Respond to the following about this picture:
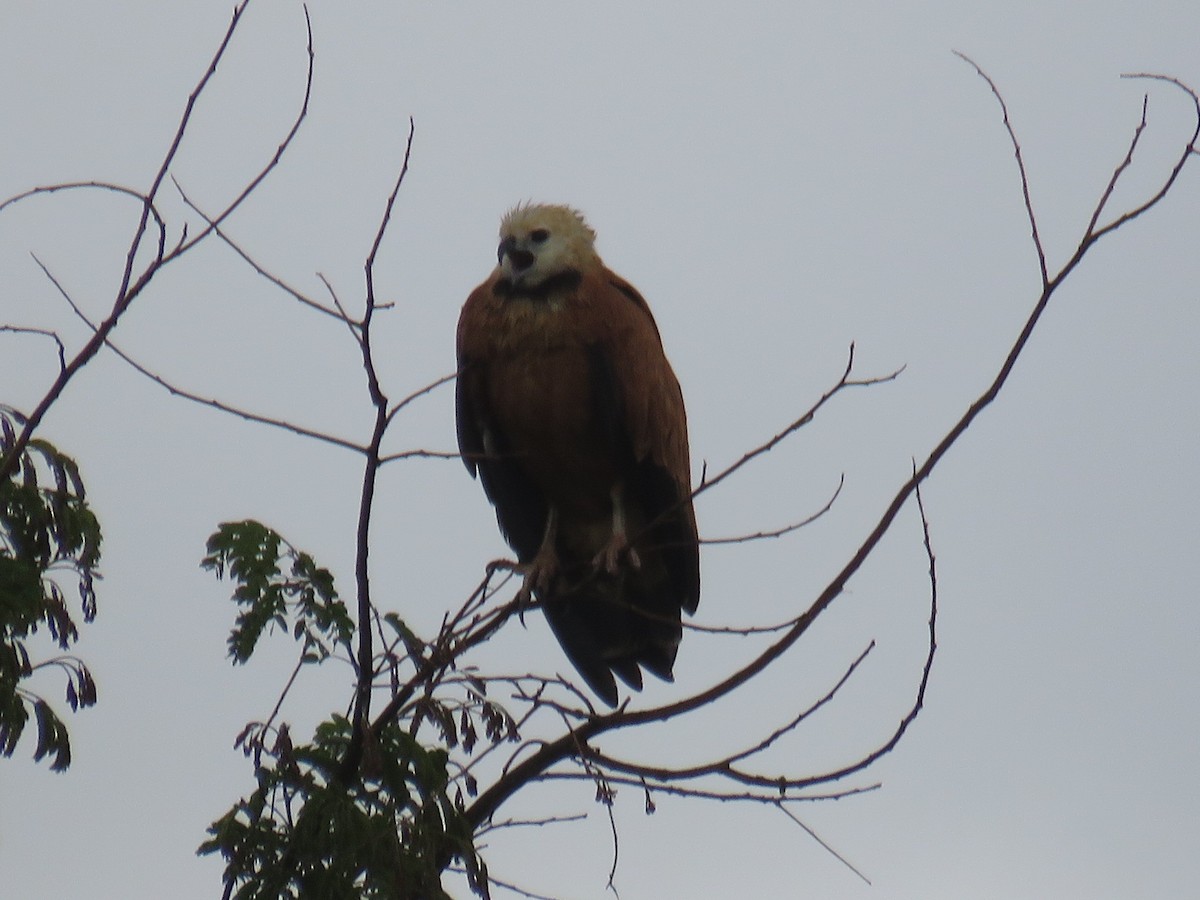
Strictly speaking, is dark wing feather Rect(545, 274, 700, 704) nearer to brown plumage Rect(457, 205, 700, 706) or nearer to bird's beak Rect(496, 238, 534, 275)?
brown plumage Rect(457, 205, 700, 706)

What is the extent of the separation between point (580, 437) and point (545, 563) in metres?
0.46

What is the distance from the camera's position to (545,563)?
5242 mm

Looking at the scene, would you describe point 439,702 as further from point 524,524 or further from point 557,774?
point 524,524

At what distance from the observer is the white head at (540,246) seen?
5.19 m

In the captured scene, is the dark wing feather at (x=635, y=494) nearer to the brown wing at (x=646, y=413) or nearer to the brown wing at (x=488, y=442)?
the brown wing at (x=646, y=413)

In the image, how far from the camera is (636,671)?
5.44 m

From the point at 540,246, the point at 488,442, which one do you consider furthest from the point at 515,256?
the point at 488,442

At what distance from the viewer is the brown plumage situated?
511cm

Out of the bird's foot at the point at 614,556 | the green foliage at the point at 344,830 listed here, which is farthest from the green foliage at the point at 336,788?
the bird's foot at the point at 614,556

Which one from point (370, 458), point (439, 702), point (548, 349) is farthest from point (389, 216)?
point (548, 349)

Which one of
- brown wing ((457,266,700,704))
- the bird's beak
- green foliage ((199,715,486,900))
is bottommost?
green foliage ((199,715,486,900))

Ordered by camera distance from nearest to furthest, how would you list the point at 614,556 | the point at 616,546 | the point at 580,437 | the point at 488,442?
the point at 614,556 < the point at 616,546 < the point at 580,437 < the point at 488,442

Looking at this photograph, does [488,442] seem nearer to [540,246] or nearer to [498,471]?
[498,471]

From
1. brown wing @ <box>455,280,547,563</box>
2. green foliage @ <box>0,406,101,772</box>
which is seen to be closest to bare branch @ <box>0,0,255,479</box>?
green foliage @ <box>0,406,101,772</box>
